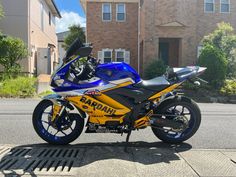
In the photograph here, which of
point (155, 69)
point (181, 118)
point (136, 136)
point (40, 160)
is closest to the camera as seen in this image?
point (40, 160)

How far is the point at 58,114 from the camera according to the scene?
5746mm

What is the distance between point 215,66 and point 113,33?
1005cm

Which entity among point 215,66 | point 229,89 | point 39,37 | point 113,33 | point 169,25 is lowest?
point 229,89

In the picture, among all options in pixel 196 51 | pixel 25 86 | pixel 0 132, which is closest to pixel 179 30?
pixel 196 51

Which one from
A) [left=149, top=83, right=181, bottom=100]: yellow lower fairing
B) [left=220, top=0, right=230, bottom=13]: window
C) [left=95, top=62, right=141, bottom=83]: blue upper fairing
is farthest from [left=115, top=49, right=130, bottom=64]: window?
[left=95, top=62, right=141, bottom=83]: blue upper fairing

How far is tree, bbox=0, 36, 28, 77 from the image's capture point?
1902cm

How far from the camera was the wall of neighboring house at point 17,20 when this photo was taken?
863 inches

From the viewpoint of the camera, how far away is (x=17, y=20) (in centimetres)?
2200

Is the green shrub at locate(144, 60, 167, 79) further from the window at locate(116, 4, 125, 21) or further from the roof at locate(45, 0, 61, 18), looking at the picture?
the roof at locate(45, 0, 61, 18)

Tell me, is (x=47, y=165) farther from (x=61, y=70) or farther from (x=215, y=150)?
(x=215, y=150)

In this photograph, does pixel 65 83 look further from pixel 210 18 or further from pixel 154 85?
pixel 210 18

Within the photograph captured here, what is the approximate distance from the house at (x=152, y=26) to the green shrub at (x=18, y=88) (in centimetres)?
897

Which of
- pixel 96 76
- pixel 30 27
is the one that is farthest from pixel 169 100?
pixel 30 27

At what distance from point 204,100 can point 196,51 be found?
7690 mm
